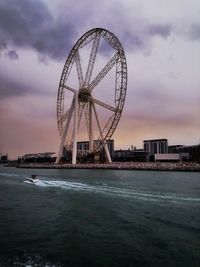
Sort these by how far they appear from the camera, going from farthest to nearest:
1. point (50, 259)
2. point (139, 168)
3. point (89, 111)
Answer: point (89, 111)
point (139, 168)
point (50, 259)

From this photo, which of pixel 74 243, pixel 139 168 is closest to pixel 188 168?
pixel 139 168

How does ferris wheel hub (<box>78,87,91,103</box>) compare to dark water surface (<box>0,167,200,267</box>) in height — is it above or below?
above

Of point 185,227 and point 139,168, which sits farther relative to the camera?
point 139,168

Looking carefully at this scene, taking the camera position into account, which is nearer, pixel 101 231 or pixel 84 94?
pixel 101 231

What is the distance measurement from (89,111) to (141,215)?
85572 mm

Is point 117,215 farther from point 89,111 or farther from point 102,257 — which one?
point 89,111

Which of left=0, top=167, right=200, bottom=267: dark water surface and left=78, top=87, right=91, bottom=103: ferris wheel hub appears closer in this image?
left=0, top=167, right=200, bottom=267: dark water surface

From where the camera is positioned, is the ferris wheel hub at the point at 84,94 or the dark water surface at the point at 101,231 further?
the ferris wheel hub at the point at 84,94

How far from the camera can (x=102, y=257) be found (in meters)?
14.0

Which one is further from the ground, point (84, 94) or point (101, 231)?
point (84, 94)

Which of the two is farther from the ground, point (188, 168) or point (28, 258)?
point (188, 168)

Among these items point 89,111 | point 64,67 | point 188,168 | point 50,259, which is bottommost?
point 50,259

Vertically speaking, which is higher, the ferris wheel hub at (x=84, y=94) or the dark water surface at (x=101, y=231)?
the ferris wheel hub at (x=84, y=94)


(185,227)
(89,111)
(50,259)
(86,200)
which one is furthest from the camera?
(89,111)
